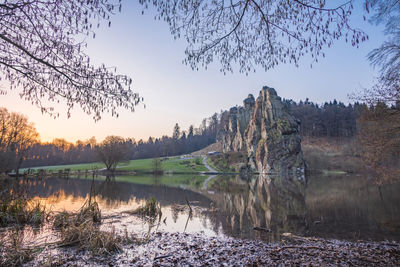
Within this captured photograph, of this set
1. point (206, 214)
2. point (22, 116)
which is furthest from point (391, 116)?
point (22, 116)

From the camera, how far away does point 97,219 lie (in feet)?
35.7

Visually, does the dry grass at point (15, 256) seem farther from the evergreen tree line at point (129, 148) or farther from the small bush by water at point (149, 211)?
the evergreen tree line at point (129, 148)

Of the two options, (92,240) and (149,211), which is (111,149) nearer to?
(149,211)

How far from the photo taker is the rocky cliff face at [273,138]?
7312 cm

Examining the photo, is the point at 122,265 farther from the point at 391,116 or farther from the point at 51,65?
the point at 391,116

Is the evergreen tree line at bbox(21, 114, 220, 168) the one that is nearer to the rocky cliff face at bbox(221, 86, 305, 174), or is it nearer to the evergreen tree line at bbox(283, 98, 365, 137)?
the rocky cliff face at bbox(221, 86, 305, 174)

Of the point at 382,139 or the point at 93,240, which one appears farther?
the point at 382,139

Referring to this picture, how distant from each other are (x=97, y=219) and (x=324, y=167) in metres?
92.0

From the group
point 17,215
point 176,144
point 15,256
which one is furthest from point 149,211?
point 176,144

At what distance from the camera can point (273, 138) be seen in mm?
76688

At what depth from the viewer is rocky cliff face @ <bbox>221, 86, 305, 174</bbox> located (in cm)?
7312

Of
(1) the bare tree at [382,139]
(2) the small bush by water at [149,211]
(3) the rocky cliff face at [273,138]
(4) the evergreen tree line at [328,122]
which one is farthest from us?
(4) the evergreen tree line at [328,122]

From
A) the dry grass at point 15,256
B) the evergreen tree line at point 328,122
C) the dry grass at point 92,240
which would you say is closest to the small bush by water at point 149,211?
the dry grass at point 92,240

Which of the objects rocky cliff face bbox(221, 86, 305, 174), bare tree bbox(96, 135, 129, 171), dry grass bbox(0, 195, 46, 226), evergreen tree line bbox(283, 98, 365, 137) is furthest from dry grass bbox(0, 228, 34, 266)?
evergreen tree line bbox(283, 98, 365, 137)
